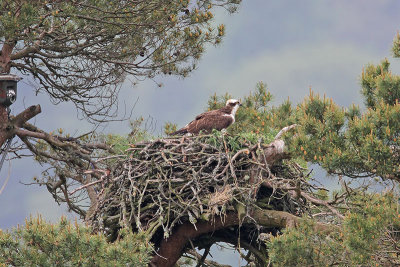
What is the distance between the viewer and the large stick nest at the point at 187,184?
729cm

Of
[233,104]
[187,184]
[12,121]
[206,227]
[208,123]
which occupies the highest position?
[12,121]

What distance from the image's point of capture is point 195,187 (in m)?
7.33

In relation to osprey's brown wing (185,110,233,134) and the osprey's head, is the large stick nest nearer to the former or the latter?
osprey's brown wing (185,110,233,134)

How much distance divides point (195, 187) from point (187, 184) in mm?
114

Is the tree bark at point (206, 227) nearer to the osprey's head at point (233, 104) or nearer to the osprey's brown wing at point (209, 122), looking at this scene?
the osprey's brown wing at point (209, 122)

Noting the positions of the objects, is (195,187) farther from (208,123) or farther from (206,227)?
(208,123)

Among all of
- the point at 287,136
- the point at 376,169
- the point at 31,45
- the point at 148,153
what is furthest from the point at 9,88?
Result: the point at 376,169

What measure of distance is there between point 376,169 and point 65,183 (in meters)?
5.51

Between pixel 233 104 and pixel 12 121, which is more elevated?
pixel 12 121

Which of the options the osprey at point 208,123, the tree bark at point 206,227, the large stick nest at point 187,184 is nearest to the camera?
the large stick nest at point 187,184

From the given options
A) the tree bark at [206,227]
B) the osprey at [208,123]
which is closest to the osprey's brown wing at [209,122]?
the osprey at [208,123]

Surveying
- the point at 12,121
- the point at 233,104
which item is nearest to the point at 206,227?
the point at 233,104

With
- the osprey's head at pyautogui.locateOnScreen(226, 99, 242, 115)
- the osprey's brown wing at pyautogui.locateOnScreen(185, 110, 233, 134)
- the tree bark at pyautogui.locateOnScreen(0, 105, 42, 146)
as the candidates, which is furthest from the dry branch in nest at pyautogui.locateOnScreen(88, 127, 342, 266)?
the tree bark at pyautogui.locateOnScreen(0, 105, 42, 146)

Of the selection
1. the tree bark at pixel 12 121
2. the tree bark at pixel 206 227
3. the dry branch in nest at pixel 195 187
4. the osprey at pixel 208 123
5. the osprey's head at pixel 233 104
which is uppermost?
the tree bark at pixel 12 121
